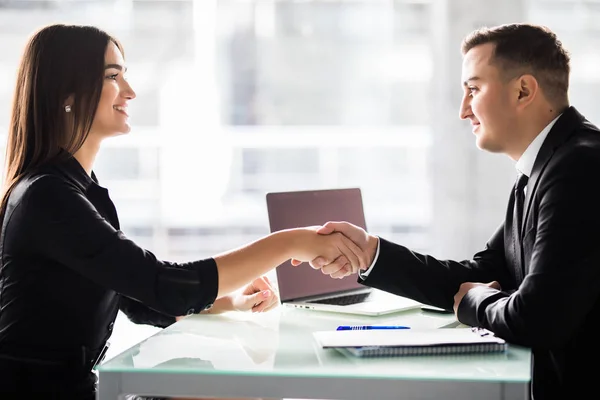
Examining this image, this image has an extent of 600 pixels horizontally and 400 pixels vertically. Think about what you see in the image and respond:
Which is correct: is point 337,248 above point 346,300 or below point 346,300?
above

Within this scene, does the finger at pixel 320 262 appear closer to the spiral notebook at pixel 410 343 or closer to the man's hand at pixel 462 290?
the man's hand at pixel 462 290

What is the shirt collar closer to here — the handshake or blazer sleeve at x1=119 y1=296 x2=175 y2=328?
the handshake

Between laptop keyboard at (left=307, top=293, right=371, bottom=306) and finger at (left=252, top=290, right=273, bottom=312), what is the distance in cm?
17

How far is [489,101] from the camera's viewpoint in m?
1.84

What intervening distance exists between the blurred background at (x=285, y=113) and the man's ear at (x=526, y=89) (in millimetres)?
1800

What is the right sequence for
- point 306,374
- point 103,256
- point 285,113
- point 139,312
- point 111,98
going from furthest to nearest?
point 285,113 < point 139,312 < point 111,98 < point 103,256 < point 306,374

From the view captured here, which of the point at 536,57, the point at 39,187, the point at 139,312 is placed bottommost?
the point at 139,312

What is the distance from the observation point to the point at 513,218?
176 cm

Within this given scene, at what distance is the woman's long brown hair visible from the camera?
5.51ft

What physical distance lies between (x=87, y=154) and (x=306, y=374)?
90cm

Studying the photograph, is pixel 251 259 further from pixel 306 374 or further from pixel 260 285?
pixel 306 374

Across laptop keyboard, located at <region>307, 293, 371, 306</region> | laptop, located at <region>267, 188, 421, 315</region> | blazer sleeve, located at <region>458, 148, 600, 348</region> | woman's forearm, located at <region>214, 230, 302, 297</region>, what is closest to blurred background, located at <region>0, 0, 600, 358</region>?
laptop, located at <region>267, 188, 421, 315</region>

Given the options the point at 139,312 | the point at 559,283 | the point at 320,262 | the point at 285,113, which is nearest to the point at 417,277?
the point at 320,262

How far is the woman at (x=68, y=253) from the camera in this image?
1504mm
